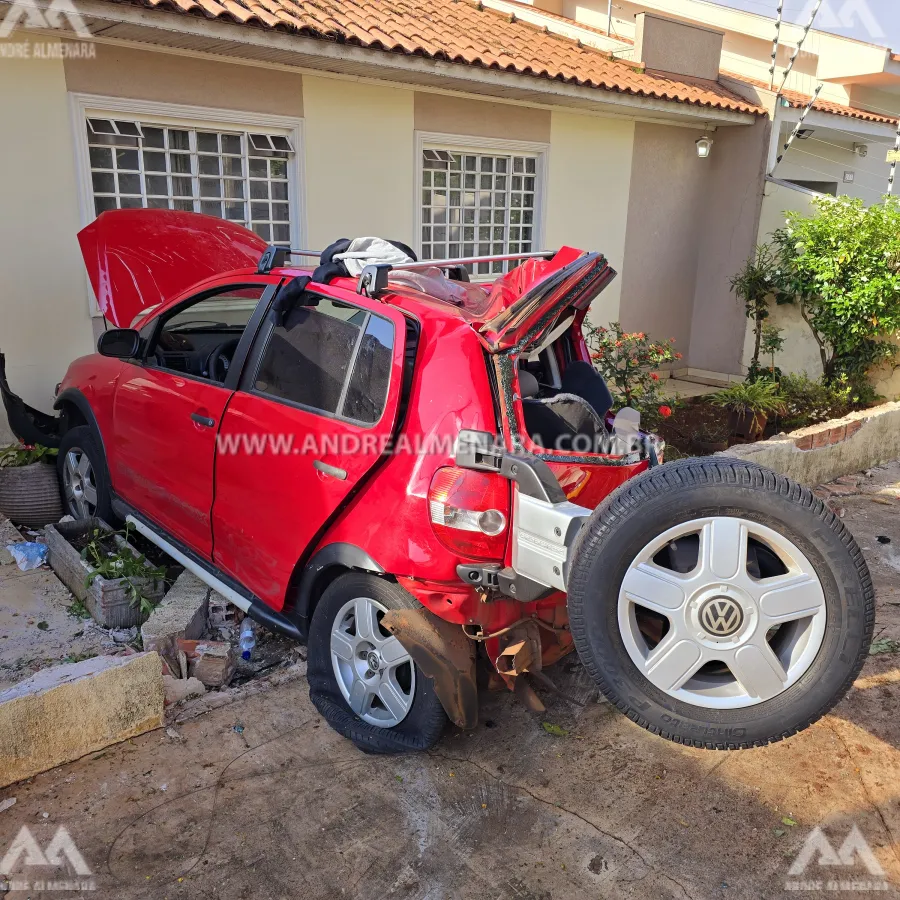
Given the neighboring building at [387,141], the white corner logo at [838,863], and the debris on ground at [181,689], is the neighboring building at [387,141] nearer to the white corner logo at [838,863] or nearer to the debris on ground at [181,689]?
the debris on ground at [181,689]

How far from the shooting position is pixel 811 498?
236 cm

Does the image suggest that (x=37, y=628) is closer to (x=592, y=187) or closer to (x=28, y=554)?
(x=28, y=554)

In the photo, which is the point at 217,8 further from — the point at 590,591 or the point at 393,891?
the point at 393,891

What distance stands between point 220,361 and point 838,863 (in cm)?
345

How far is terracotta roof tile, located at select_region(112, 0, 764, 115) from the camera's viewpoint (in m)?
5.95

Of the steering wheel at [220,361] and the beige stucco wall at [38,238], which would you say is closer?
the steering wheel at [220,361]

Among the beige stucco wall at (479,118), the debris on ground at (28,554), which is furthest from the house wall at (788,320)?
the debris on ground at (28,554)

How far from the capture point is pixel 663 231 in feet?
34.2

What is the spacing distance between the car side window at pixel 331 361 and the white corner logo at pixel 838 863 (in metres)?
2.21

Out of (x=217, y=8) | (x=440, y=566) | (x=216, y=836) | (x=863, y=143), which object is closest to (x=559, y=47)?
(x=217, y=8)

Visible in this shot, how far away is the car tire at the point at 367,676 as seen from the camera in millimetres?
3043

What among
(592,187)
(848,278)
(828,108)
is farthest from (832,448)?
(828,108)

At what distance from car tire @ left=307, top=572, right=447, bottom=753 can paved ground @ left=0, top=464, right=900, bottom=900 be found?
0.14m

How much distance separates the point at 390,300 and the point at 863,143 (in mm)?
14517
